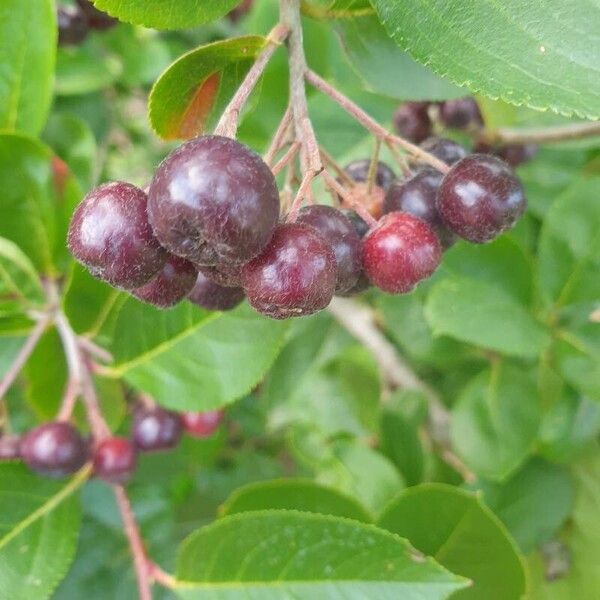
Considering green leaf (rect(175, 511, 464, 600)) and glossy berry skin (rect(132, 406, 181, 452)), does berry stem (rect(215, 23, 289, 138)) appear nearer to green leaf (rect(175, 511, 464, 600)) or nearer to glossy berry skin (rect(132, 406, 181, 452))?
green leaf (rect(175, 511, 464, 600))

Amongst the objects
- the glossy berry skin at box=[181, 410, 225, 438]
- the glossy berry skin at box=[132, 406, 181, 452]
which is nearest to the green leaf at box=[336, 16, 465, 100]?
the glossy berry skin at box=[132, 406, 181, 452]

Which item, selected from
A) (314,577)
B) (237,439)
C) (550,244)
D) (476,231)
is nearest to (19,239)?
(314,577)

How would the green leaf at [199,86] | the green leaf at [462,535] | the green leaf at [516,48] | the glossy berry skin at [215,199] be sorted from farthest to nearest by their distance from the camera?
1. the green leaf at [462,535]
2. the green leaf at [199,86]
3. the green leaf at [516,48]
4. the glossy berry skin at [215,199]

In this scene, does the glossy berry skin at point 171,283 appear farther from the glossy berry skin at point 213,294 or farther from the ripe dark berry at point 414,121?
the ripe dark berry at point 414,121

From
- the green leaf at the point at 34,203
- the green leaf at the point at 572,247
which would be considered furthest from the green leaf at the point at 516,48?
the green leaf at the point at 34,203

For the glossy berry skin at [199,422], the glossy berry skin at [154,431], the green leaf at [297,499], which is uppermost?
the green leaf at [297,499]

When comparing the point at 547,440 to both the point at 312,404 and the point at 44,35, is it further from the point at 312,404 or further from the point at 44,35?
the point at 44,35

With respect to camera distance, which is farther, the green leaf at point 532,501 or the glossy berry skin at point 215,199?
the green leaf at point 532,501

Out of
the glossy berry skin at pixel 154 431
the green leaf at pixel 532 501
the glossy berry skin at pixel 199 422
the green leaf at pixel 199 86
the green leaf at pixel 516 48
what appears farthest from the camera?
the glossy berry skin at pixel 199 422
